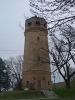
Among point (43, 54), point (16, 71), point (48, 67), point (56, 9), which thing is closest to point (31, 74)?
point (48, 67)

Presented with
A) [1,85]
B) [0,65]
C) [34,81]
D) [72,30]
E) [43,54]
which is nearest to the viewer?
[72,30]

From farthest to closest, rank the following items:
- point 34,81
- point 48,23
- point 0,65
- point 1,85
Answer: point 0,65 → point 1,85 → point 34,81 → point 48,23

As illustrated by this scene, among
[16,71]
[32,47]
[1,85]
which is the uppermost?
[32,47]

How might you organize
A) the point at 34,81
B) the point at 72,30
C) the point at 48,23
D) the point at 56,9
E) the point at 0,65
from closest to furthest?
the point at 56,9
the point at 48,23
the point at 72,30
the point at 34,81
the point at 0,65

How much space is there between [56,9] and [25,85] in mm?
26976

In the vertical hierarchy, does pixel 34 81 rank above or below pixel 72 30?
below

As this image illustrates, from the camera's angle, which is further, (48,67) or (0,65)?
(0,65)

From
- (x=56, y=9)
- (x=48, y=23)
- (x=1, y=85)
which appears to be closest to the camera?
(x=56, y=9)

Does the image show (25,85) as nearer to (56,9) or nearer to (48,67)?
(48,67)

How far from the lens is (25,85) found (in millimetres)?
32031

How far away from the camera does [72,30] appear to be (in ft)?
27.1

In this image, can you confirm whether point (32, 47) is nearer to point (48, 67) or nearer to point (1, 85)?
point (48, 67)

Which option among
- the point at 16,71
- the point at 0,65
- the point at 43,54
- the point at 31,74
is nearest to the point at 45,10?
the point at 43,54

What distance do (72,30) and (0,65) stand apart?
42.7 metres
